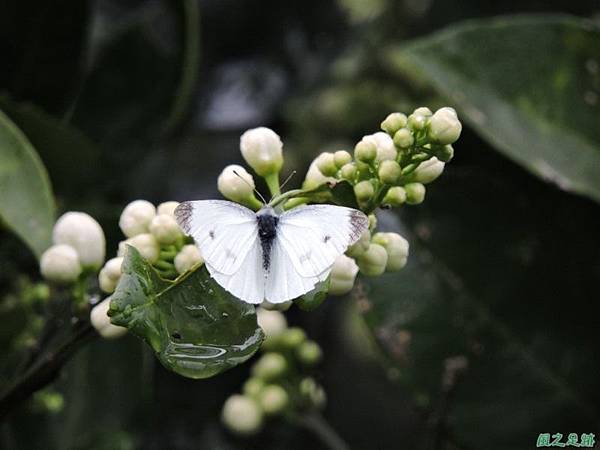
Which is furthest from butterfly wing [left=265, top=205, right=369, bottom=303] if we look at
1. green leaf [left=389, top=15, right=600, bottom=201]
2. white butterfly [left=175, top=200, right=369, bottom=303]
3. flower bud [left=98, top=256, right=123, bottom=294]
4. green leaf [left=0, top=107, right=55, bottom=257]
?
green leaf [left=389, top=15, right=600, bottom=201]

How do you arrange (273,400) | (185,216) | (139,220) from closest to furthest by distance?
(185,216) → (139,220) → (273,400)

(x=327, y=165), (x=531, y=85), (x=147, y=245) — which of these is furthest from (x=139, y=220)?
(x=531, y=85)

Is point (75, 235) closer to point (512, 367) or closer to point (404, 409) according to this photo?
point (512, 367)

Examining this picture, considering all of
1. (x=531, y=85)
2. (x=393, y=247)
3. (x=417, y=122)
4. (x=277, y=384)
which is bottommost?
(x=277, y=384)

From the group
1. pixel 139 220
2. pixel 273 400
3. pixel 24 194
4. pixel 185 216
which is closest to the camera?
pixel 185 216

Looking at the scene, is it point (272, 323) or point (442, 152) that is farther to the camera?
point (272, 323)

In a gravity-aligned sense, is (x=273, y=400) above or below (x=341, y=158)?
below

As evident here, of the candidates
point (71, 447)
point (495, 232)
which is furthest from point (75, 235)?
point (495, 232)

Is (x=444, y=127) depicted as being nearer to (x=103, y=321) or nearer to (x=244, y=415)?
(x=103, y=321)

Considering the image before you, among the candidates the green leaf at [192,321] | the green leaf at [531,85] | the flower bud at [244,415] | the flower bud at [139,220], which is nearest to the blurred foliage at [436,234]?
the green leaf at [531,85]
